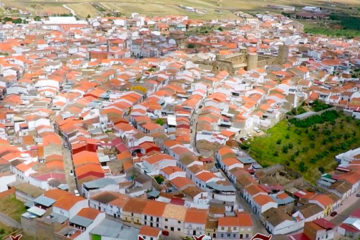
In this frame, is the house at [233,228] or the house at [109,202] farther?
the house at [109,202]

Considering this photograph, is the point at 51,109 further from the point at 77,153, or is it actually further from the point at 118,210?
the point at 118,210

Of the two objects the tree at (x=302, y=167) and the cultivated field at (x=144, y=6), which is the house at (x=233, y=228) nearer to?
the tree at (x=302, y=167)

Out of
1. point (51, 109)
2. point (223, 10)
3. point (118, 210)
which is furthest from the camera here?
point (223, 10)

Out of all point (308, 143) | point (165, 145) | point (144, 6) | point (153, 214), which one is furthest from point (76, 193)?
point (144, 6)

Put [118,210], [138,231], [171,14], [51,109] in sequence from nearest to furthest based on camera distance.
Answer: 1. [138,231]
2. [118,210]
3. [51,109]
4. [171,14]

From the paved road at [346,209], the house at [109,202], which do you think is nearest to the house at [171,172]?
the house at [109,202]

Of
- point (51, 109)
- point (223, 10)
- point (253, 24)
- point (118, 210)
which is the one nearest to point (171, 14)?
point (223, 10)
